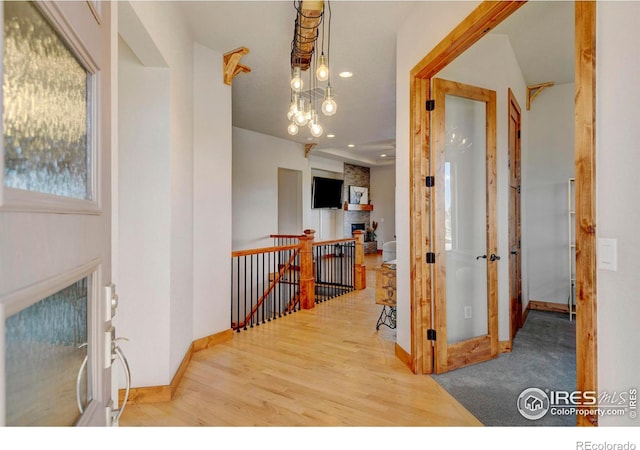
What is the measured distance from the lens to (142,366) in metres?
2.31

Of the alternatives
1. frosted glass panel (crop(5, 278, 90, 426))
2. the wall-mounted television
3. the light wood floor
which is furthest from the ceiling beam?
the wall-mounted television

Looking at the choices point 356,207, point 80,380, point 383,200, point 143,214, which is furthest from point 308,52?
point 383,200

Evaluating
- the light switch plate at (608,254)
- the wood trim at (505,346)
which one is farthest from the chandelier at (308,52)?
the wood trim at (505,346)

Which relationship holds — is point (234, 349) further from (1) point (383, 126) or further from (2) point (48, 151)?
(1) point (383, 126)

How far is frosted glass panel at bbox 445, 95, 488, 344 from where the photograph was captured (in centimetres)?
287

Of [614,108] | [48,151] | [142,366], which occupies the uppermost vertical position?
[614,108]

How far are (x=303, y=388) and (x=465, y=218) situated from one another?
6.57ft

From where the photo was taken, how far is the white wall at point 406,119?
2.46 meters

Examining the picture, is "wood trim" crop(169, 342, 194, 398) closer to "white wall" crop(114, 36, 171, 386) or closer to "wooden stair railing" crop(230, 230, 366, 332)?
"white wall" crop(114, 36, 171, 386)

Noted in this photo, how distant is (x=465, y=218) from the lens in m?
2.98

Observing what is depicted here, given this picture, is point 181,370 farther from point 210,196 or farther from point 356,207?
point 356,207

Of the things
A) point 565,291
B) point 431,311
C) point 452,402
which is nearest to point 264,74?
point 431,311

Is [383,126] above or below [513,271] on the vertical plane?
above

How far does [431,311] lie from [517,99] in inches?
107
